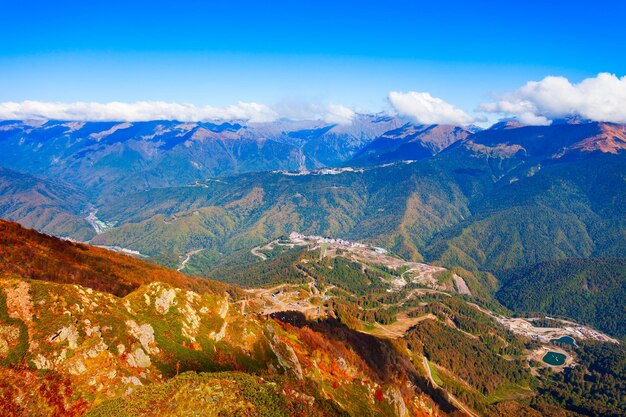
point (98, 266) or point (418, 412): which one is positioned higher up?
point (98, 266)

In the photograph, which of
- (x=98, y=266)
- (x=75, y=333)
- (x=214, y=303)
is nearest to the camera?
(x=75, y=333)

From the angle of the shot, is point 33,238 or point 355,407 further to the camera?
point 33,238

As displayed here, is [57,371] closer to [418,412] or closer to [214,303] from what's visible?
[214,303]

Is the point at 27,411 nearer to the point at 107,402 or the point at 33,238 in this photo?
the point at 107,402

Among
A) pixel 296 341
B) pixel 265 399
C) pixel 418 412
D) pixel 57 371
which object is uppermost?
pixel 57 371

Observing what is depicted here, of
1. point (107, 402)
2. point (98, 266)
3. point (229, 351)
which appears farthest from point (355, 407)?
point (98, 266)

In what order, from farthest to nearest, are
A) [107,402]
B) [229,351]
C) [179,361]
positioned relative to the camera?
[229,351]
[179,361]
[107,402]

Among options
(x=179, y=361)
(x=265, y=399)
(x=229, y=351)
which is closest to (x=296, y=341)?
(x=229, y=351)

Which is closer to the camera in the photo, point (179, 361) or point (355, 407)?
point (179, 361)

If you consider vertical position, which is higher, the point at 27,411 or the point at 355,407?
the point at 27,411
